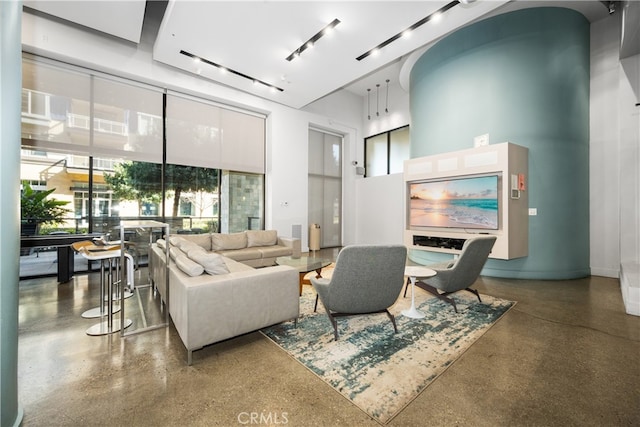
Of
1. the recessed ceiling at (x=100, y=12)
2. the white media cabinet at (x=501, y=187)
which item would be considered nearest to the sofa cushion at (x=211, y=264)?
the recessed ceiling at (x=100, y=12)

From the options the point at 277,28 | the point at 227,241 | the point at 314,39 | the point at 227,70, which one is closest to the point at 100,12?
the point at 227,70

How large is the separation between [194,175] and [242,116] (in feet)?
6.17

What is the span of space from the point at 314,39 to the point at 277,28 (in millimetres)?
605

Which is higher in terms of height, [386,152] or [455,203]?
[386,152]

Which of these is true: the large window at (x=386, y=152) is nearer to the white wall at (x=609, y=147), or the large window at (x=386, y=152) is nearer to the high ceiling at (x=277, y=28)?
the high ceiling at (x=277, y=28)

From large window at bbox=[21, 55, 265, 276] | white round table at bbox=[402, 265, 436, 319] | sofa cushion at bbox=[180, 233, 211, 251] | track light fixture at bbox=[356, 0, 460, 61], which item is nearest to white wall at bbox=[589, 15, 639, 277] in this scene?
track light fixture at bbox=[356, 0, 460, 61]

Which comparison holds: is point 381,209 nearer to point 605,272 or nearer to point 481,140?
point 481,140

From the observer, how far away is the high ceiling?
3.59 meters

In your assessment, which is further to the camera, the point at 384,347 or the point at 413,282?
the point at 413,282

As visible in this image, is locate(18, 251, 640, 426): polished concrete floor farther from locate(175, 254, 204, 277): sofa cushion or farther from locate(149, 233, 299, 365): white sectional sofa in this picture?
locate(175, 254, 204, 277): sofa cushion

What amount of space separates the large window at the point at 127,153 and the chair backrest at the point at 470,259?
511cm

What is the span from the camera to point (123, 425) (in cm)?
150

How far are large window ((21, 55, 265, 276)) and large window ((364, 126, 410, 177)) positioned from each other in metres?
4.02

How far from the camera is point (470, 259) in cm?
317
